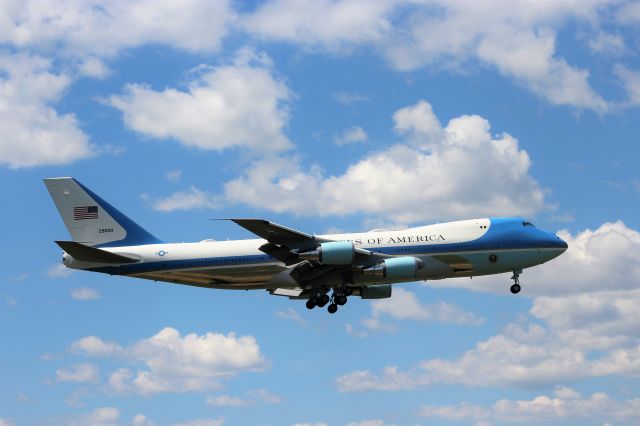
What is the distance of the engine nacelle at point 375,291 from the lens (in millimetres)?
66625

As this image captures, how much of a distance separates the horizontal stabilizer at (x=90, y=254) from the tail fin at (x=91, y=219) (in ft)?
8.60

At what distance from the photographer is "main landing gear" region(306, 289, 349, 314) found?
207 ft

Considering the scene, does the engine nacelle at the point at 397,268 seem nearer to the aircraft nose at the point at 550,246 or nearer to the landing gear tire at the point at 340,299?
the landing gear tire at the point at 340,299

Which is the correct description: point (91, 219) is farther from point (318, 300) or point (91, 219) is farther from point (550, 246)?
point (550, 246)

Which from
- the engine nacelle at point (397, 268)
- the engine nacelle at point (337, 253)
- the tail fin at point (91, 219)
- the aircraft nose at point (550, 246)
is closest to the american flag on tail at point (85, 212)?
the tail fin at point (91, 219)

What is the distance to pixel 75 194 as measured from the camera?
6600 cm

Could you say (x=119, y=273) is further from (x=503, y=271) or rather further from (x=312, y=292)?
(x=503, y=271)

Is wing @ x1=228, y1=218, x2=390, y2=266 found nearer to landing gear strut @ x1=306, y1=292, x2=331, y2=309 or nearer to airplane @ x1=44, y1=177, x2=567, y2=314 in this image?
airplane @ x1=44, y1=177, x2=567, y2=314

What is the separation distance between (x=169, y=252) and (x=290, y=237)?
9.13 meters

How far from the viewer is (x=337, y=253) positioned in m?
58.2

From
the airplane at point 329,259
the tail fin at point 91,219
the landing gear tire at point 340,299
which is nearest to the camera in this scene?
the airplane at point 329,259

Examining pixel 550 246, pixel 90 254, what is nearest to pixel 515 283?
pixel 550 246

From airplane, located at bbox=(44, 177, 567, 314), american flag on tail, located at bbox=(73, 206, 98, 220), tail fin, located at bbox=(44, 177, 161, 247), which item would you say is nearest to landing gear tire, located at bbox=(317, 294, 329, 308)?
airplane, located at bbox=(44, 177, 567, 314)

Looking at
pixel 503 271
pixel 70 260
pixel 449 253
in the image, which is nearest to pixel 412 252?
pixel 449 253
